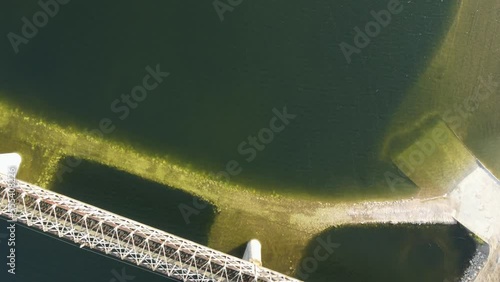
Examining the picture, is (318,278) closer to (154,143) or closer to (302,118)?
(302,118)

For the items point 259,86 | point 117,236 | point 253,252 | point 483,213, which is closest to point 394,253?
point 483,213

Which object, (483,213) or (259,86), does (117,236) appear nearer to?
(259,86)

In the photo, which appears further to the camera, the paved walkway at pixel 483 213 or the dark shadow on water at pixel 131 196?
the paved walkway at pixel 483 213

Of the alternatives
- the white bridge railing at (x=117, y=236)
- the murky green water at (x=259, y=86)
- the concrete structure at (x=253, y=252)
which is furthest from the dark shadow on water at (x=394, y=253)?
the white bridge railing at (x=117, y=236)

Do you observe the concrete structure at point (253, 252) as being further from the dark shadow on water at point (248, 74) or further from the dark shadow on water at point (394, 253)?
the dark shadow on water at point (394, 253)

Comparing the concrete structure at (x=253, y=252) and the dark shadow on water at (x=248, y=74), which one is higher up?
the dark shadow on water at (x=248, y=74)
